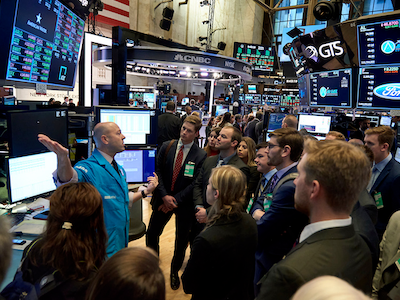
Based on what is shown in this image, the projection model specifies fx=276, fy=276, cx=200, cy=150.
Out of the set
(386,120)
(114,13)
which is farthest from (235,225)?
(114,13)

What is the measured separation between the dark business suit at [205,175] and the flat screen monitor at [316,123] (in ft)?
12.2

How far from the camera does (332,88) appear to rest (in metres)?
5.20

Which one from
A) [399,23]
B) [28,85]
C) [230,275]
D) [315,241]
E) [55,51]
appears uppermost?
[399,23]

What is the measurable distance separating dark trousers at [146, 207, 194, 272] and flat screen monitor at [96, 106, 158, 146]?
0.84 m

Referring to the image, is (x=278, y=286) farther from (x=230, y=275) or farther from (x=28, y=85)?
(x=28, y=85)

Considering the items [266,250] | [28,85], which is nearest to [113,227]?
[266,250]

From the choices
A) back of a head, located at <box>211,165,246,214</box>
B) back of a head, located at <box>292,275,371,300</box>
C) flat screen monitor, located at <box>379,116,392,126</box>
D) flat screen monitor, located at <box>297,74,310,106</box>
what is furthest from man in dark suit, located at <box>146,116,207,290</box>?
flat screen monitor, located at <box>379,116,392,126</box>

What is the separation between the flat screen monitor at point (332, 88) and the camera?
488 centimetres

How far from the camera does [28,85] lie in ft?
9.11

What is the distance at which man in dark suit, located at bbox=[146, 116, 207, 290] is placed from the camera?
9.61 feet

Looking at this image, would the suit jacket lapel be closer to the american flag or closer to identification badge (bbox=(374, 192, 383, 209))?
identification badge (bbox=(374, 192, 383, 209))

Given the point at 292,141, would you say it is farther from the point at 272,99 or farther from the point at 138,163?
the point at 272,99

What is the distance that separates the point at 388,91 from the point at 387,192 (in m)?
2.49

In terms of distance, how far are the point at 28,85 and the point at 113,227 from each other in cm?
180
